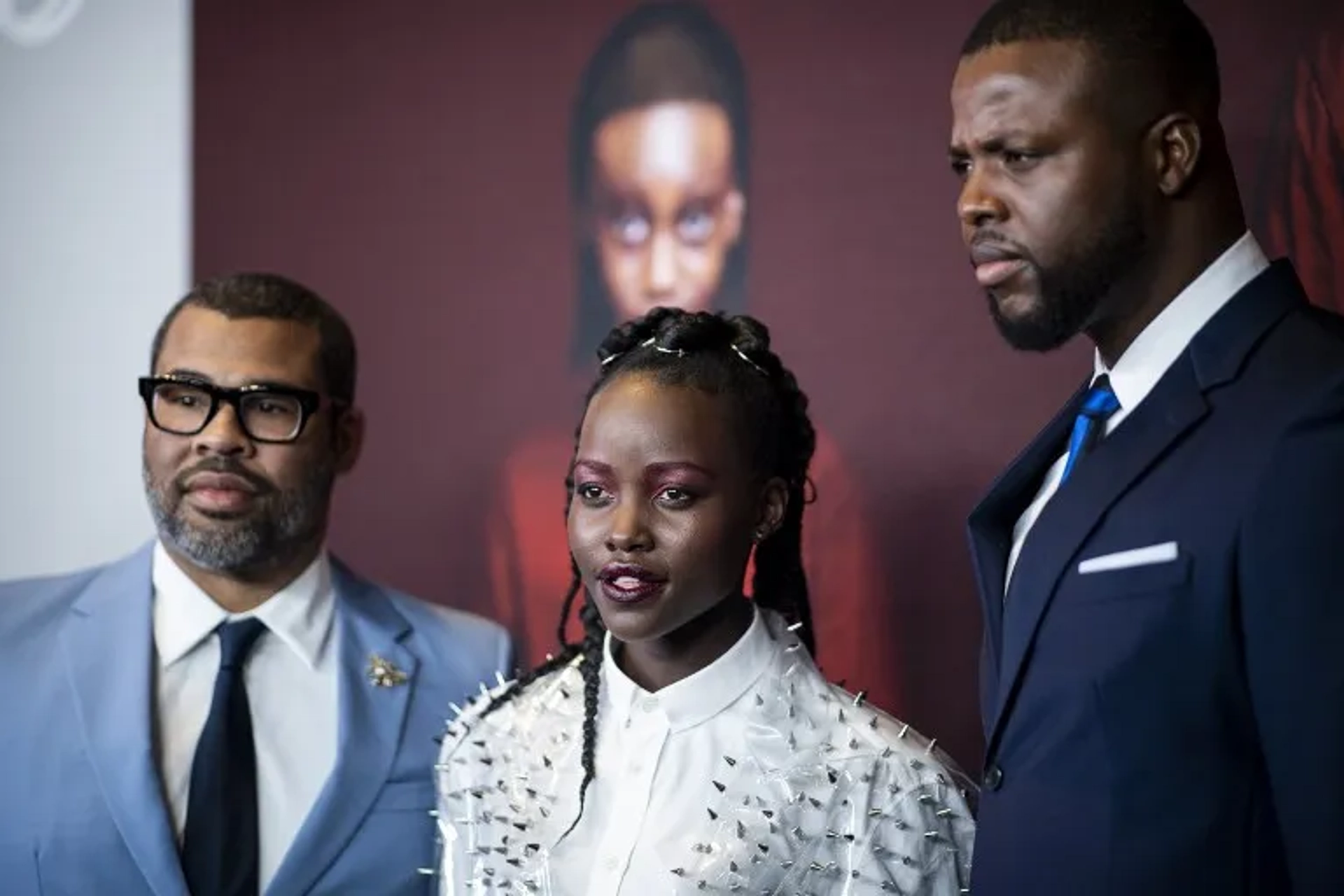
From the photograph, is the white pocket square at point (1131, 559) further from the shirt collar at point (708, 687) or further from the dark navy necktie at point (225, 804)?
the dark navy necktie at point (225, 804)

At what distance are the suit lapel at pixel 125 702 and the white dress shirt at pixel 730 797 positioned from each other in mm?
452

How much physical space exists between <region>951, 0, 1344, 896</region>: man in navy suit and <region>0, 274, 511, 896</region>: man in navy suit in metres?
1.01

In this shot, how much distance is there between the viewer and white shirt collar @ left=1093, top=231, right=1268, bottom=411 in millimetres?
2047

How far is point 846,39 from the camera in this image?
10.6 ft

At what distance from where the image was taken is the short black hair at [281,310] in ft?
9.67

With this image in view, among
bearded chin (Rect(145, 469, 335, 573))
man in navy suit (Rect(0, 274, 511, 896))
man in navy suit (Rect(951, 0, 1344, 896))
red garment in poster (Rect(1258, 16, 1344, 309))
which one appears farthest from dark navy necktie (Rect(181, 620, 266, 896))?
red garment in poster (Rect(1258, 16, 1344, 309))

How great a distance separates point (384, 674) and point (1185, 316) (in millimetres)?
1382

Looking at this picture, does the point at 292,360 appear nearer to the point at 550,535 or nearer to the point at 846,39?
the point at 550,535

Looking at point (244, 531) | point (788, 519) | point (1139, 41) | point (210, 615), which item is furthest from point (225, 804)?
point (1139, 41)

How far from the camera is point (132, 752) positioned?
2.69m

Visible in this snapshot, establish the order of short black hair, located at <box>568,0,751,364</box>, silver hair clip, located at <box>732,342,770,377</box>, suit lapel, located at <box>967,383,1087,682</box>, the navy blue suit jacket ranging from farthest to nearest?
short black hair, located at <box>568,0,751,364</box> → silver hair clip, located at <box>732,342,770,377</box> → suit lapel, located at <box>967,383,1087,682</box> → the navy blue suit jacket

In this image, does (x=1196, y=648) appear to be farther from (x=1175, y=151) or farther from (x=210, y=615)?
(x=210, y=615)

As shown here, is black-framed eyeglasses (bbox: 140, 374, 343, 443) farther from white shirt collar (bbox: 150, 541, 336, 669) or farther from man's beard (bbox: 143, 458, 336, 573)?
white shirt collar (bbox: 150, 541, 336, 669)

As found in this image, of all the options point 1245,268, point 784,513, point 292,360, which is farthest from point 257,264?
point 1245,268
